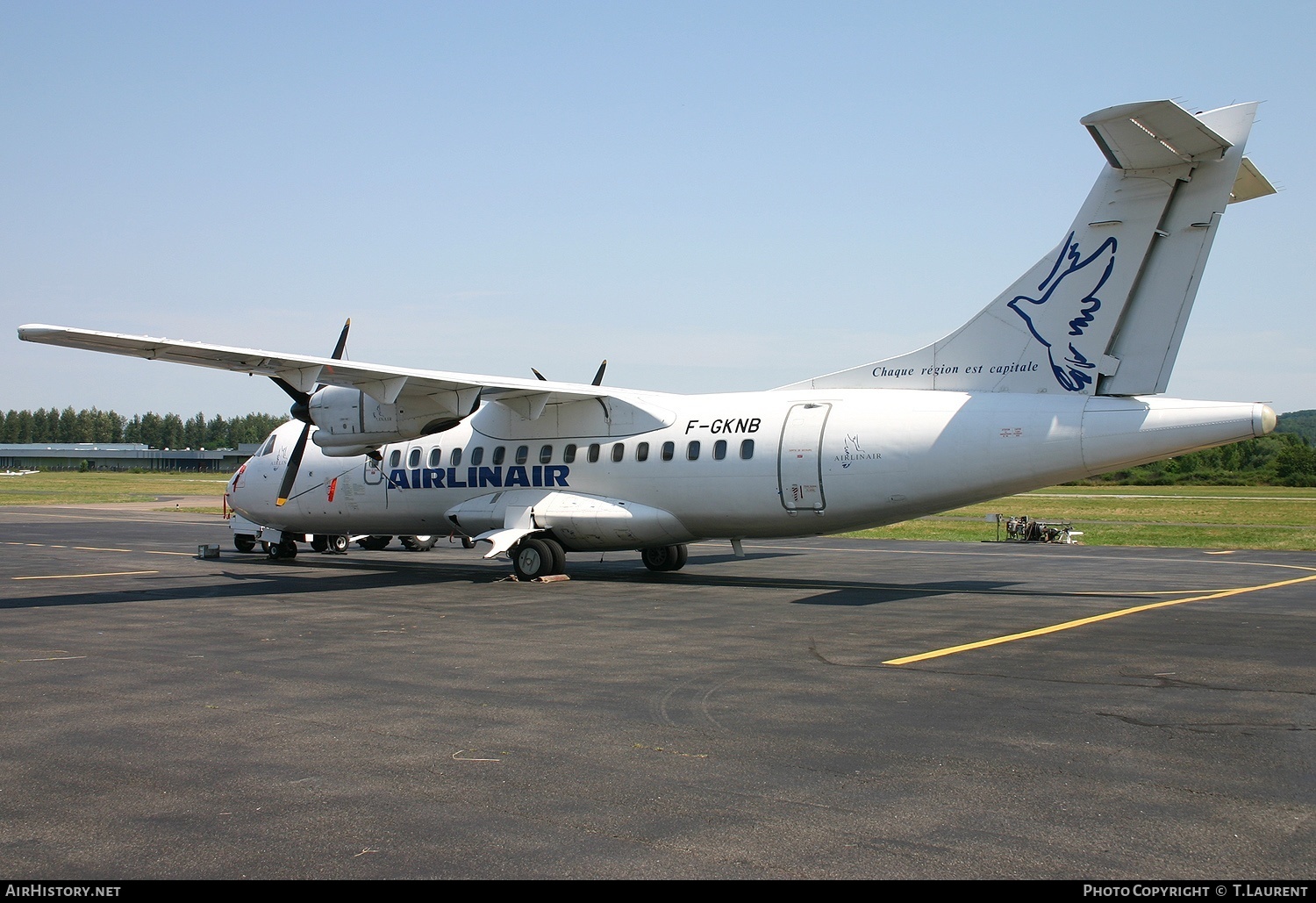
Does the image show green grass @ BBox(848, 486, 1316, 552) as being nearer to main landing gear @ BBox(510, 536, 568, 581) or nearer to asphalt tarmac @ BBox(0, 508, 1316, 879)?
main landing gear @ BBox(510, 536, 568, 581)

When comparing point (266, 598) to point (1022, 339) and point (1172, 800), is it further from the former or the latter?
point (1172, 800)

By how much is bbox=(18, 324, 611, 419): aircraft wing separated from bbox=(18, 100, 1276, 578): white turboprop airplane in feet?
0.18

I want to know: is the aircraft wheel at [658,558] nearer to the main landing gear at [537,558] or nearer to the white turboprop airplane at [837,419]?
the white turboprop airplane at [837,419]

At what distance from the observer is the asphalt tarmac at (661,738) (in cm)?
528

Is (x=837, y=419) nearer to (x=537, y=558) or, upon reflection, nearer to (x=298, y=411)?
(x=537, y=558)

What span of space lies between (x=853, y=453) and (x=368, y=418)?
32.2 ft

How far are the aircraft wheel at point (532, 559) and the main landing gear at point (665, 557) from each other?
99.0 inches

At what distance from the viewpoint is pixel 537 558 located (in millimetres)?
20438

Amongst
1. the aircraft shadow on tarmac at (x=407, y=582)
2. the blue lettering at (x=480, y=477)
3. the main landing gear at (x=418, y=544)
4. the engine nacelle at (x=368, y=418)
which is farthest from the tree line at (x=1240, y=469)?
the engine nacelle at (x=368, y=418)

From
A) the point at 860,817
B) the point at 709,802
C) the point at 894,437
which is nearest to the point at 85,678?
the point at 709,802

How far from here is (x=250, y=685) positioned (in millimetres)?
9844

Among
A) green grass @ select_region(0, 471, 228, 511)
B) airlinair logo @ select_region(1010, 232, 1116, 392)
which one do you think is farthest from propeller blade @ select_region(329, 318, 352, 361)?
green grass @ select_region(0, 471, 228, 511)

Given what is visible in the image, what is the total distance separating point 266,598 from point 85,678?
7.45m

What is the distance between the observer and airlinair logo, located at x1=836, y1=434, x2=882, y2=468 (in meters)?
17.2
